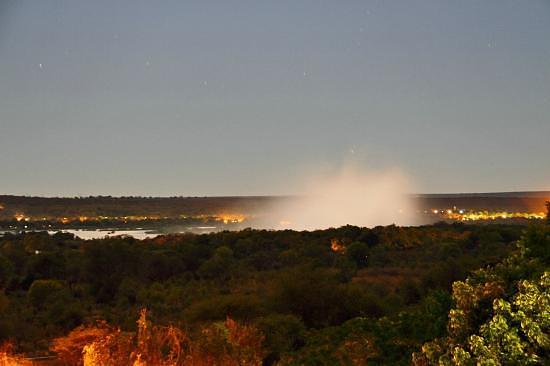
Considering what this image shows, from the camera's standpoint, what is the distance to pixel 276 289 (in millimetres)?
19359

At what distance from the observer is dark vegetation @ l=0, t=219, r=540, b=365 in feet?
37.8

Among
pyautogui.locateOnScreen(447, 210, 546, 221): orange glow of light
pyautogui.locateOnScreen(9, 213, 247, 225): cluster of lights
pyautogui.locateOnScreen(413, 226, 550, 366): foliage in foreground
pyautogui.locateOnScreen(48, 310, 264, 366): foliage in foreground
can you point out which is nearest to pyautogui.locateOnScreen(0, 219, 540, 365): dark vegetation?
pyautogui.locateOnScreen(48, 310, 264, 366): foliage in foreground

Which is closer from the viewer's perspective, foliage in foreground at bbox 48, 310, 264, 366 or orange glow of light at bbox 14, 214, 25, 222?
foliage in foreground at bbox 48, 310, 264, 366

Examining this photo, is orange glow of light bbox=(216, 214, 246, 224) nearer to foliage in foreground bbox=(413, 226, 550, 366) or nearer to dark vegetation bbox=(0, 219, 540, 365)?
dark vegetation bbox=(0, 219, 540, 365)

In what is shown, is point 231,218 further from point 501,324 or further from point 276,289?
point 501,324

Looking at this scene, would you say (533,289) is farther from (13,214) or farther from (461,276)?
(13,214)

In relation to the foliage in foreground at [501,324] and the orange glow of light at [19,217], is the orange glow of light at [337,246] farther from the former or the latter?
the orange glow of light at [19,217]

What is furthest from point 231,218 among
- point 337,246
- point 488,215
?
point 337,246

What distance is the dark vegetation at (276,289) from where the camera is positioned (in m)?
11.5

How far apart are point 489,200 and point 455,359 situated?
4899 inches

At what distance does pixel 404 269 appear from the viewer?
112 feet

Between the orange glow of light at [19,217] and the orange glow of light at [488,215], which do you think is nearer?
the orange glow of light at [488,215]

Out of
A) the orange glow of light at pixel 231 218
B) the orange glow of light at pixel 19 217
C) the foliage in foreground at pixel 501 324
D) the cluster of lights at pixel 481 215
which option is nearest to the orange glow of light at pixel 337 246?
the foliage in foreground at pixel 501 324

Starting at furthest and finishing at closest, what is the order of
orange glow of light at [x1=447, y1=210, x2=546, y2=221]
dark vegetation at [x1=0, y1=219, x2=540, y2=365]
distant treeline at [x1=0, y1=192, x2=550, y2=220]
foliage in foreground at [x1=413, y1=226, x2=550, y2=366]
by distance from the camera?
1. distant treeline at [x1=0, y1=192, x2=550, y2=220]
2. orange glow of light at [x1=447, y1=210, x2=546, y2=221]
3. dark vegetation at [x1=0, y1=219, x2=540, y2=365]
4. foliage in foreground at [x1=413, y1=226, x2=550, y2=366]
